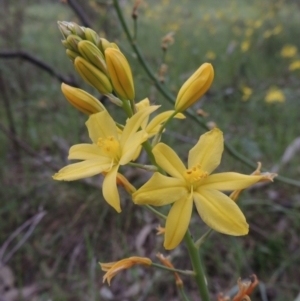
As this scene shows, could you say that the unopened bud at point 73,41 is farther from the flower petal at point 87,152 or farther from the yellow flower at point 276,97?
the yellow flower at point 276,97

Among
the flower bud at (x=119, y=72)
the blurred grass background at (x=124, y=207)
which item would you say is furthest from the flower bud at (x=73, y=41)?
the blurred grass background at (x=124, y=207)

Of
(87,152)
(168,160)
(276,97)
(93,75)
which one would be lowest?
(276,97)

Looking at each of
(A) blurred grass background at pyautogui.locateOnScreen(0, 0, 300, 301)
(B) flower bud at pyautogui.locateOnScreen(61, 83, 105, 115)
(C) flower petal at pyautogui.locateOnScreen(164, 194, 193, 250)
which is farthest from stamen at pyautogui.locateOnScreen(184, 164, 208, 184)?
(A) blurred grass background at pyautogui.locateOnScreen(0, 0, 300, 301)

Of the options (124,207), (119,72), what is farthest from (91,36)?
(124,207)

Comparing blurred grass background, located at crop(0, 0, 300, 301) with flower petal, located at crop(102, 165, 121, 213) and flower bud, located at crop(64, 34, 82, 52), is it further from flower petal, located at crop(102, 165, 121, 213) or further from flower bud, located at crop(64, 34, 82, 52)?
flower petal, located at crop(102, 165, 121, 213)

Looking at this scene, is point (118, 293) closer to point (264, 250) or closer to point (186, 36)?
point (264, 250)

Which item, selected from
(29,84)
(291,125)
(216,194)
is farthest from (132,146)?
(29,84)

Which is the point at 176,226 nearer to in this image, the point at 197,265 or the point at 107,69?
the point at 197,265
